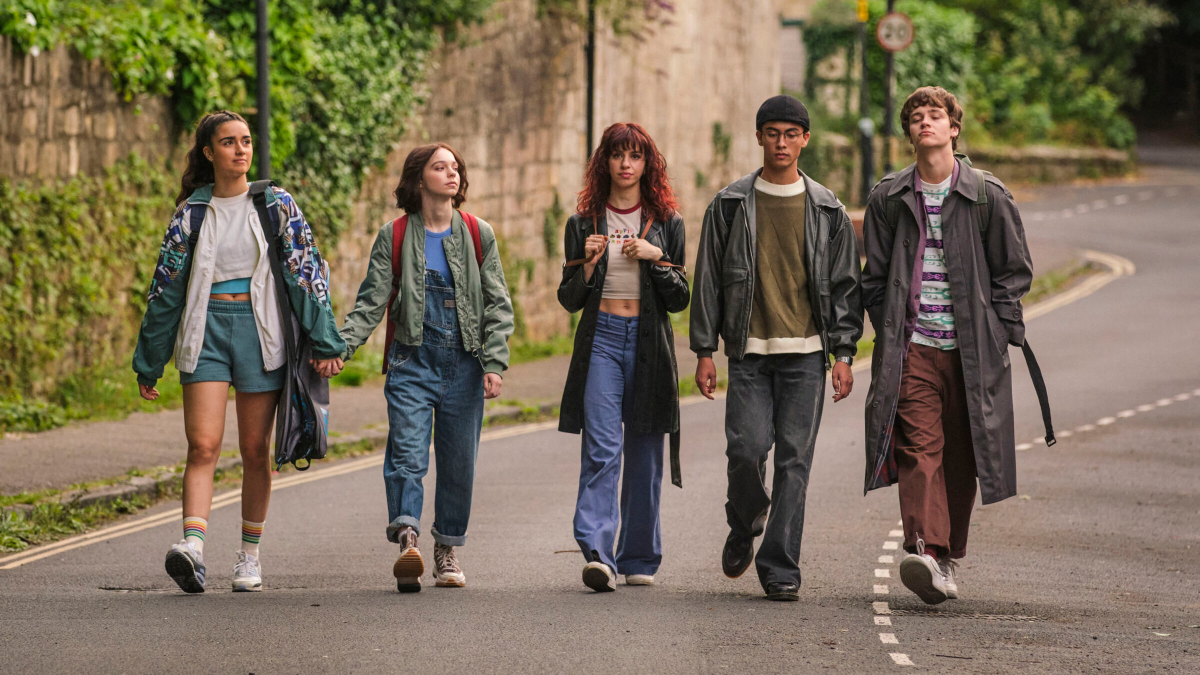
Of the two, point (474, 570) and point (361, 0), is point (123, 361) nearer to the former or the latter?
point (361, 0)

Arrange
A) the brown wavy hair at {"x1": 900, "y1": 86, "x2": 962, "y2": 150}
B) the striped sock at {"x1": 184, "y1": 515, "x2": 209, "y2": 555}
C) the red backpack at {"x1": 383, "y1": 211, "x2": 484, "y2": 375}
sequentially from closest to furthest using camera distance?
the brown wavy hair at {"x1": 900, "y1": 86, "x2": 962, "y2": 150}, the striped sock at {"x1": 184, "y1": 515, "x2": 209, "y2": 555}, the red backpack at {"x1": 383, "y1": 211, "x2": 484, "y2": 375}

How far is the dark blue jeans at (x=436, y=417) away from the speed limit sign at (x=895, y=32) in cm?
1762

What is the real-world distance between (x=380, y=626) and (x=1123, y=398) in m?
9.79

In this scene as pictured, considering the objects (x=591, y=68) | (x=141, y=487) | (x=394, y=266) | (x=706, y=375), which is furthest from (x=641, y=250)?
(x=591, y=68)

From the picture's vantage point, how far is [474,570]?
6945mm

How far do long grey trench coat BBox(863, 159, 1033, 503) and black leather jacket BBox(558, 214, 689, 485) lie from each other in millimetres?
826

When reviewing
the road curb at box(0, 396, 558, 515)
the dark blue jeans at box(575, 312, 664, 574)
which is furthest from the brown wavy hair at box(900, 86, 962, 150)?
the road curb at box(0, 396, 558, 515)

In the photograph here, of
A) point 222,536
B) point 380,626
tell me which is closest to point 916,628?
point 380,626

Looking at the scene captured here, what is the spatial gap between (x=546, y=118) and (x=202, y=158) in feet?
41.6

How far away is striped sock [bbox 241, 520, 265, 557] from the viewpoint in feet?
20.6

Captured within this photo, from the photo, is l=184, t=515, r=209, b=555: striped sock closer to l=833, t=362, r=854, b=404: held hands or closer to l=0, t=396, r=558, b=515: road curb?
l=0, t=396, r=558, b=515: road curb

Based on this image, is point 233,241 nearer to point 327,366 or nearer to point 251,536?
point 327,366

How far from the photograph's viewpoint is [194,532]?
19.9ft

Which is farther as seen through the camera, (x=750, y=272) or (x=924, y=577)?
(x=750, y=272)
